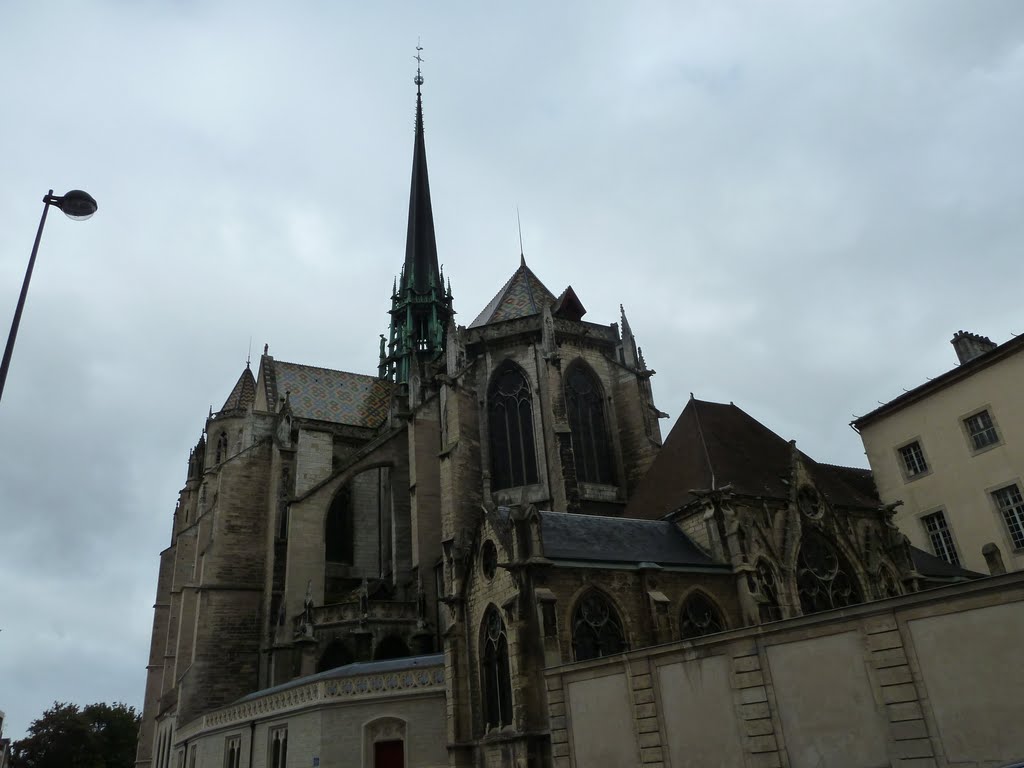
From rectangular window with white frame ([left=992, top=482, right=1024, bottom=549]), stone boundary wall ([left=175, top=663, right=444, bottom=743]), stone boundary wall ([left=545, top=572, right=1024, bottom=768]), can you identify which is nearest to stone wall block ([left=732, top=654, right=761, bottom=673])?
stone boundary wall ([left=545, top=572, right=1024, bottom=768])

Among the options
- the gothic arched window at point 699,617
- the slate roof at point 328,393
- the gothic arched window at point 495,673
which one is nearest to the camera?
the gothic arched window at point 495,673

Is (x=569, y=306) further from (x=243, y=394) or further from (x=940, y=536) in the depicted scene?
(x=243, y=394)

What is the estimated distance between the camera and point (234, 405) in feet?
120

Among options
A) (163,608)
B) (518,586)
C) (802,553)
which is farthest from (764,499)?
(163,608)

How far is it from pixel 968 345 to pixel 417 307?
26507 millimetres

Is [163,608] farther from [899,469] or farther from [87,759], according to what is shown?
[899,469]

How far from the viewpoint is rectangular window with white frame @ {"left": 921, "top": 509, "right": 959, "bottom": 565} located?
22322 mm

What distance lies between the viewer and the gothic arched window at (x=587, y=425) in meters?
24.8

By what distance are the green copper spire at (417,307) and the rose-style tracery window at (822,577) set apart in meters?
22.9

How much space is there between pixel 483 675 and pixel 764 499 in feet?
25.3

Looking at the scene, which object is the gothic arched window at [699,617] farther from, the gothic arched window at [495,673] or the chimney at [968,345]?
the chimney at [968,345]

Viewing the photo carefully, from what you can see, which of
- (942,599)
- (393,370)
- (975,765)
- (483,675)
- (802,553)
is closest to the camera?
(975,765)

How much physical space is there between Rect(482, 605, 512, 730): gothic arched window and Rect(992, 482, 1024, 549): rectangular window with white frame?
14.9m

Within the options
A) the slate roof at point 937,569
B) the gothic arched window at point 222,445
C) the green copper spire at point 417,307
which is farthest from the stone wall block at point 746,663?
the gothic arched window at point 222,445
